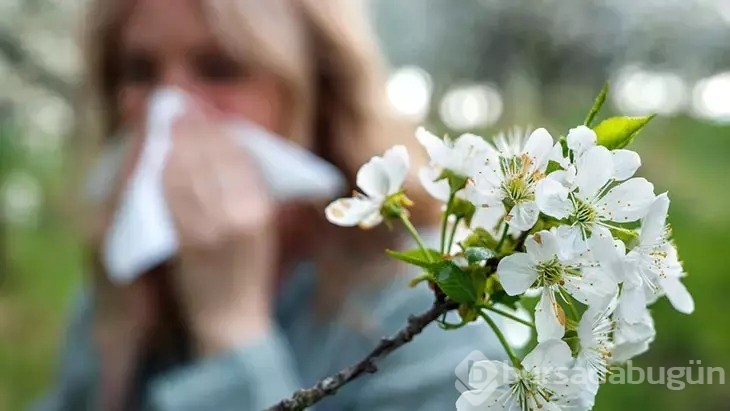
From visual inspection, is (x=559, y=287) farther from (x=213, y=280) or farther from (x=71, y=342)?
(x=71, y=342)

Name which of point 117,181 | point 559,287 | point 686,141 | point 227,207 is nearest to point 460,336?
point 227,207

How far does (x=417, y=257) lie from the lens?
20 centimetres

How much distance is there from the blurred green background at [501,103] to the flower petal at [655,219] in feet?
2.10

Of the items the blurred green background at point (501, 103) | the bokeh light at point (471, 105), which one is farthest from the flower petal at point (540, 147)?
the bokeh light at point (471, 105)

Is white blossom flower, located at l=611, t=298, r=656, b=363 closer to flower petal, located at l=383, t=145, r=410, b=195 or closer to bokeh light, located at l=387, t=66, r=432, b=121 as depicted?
flower petal, located at l=383, t=145, r=410, b=195

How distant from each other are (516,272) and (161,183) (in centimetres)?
53

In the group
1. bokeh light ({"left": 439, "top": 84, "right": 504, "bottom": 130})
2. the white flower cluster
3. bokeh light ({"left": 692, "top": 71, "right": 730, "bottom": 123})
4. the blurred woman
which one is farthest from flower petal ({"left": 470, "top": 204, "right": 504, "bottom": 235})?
bokeh light ({"left": 439, "top": 84, "right": 504, "bottom": 130})

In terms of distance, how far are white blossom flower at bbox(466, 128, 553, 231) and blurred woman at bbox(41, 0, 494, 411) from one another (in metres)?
0.41

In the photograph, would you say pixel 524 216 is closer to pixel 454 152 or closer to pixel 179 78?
pixel 454 152

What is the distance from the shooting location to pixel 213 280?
667 mm

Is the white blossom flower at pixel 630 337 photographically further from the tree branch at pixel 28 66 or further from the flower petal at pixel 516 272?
the tree branch at pixel 28 66

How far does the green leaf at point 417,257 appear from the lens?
19 centimetres

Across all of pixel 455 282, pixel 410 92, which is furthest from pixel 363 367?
pixel 410 92

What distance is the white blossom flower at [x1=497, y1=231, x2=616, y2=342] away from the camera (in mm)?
173
